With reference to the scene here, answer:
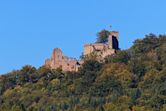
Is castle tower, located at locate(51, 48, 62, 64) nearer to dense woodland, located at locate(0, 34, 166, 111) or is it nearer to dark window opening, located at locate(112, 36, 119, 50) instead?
dense woodland, located at locate(0, 34, 166, 111)

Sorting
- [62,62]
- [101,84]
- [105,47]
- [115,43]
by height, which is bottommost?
[101,84]

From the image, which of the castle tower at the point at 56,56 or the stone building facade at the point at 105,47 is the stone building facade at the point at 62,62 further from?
the stone building facade at the point at 105,47

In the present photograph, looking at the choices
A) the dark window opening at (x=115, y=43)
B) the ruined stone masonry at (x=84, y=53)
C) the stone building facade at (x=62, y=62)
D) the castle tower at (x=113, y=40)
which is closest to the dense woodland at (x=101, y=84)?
the stone building facade at (x=62, y=62)

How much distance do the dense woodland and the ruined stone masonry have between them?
936mm

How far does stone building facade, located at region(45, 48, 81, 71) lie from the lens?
107375 millimetres

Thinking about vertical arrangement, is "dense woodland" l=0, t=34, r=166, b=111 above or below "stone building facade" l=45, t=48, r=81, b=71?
below

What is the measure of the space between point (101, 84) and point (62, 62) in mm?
6747

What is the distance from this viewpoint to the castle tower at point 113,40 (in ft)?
355

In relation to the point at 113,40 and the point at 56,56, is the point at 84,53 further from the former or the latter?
the point at 56,56

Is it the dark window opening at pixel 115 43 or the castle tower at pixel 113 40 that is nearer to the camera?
the castle tower at pixel 113 40

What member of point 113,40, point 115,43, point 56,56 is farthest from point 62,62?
point 115,43

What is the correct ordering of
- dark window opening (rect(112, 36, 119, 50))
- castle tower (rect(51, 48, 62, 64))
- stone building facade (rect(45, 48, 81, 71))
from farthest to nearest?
dark window opening (rect(112, 36, 119, 50)) < stone building facade (rect(45, 48, 81, 71)) < castle tower (rect(51, 48, 62, 64))

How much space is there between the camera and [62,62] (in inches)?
4252

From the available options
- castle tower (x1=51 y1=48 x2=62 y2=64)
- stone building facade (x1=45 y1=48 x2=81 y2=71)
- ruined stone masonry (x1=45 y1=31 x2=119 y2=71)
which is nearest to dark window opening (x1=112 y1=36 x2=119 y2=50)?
ruined stone masonry (x1=45 y1=31 x2=119 y2=71)
